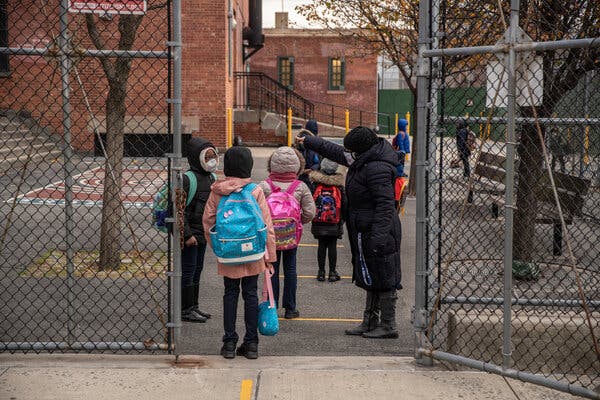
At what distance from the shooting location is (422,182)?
5629 millimetres

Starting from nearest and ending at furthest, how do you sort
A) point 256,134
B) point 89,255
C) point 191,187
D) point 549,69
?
point 191,187 → point 549,69 → point 89,255 → point 256,134

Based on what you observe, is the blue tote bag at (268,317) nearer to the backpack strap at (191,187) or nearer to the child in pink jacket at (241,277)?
the child in pink jacket at (241,277)

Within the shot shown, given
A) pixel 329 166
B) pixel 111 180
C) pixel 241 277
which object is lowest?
pixel 241 277

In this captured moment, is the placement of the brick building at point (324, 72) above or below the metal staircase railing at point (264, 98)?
above

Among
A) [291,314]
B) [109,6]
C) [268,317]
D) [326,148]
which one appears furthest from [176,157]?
[291,314]

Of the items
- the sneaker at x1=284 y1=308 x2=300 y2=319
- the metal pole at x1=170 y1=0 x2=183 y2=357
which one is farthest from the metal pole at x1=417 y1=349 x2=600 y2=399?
the sneaker at x1=284 y1=308 x2=300 y2=319

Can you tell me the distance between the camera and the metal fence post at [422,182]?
5547 millimetres

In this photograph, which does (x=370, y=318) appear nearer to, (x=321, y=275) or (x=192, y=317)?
(x=192, y=317)

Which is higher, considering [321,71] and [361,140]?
[321,71]

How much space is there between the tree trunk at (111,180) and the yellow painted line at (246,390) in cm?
410

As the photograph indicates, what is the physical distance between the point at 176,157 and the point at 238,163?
588 mm

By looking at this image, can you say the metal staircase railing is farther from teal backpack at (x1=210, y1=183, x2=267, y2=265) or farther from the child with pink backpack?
teal backpack at (x1=210, y1=183, x2=267, y2=265)

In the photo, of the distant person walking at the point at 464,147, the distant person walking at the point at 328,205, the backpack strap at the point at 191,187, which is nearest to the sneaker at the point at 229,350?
the backpack strap at the point at 191,187

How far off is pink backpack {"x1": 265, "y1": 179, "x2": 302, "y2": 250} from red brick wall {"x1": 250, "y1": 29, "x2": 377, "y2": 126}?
36.1 metres
